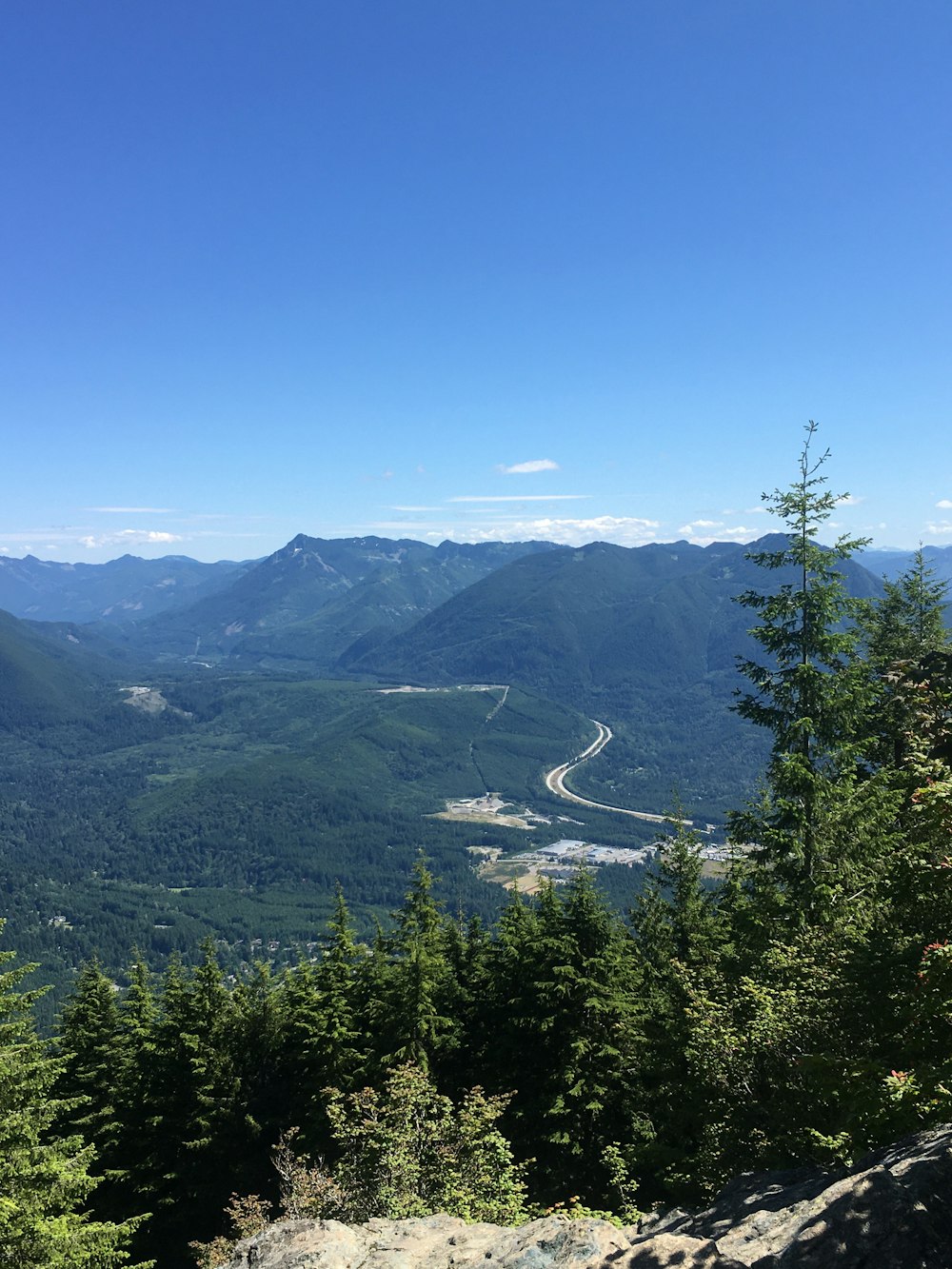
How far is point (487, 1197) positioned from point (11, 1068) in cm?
1321

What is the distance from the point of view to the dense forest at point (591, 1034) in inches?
508

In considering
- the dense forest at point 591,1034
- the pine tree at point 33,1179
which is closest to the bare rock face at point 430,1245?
the dense forest at point 591,1034

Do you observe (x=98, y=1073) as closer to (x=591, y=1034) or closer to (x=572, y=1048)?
(x=572, y=1048)

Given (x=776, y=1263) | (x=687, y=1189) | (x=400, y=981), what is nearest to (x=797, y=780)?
(x=687, y=1189)

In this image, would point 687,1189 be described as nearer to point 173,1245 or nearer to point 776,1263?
point 776,1263

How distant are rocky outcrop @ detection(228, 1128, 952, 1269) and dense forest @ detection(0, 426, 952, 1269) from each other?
98 cm

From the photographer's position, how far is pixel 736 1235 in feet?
32.4

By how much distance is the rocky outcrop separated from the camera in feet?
27.3

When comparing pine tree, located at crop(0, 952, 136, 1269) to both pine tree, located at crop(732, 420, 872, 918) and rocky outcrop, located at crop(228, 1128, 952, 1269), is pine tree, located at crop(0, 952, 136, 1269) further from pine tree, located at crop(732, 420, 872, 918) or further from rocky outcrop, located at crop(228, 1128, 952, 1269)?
pine tree, located at crop(732, 420, 872, 918)

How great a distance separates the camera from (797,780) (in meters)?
21.1

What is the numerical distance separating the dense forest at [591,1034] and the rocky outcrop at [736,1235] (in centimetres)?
98

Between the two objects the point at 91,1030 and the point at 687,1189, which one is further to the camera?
the point at 91,1030

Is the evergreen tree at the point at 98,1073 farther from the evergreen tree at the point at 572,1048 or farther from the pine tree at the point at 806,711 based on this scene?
the pine tree at the point at 806,711

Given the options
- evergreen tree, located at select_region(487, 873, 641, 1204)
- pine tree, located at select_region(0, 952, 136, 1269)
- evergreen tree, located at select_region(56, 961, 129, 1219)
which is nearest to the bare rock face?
pine tree, located at select_region(0, 952, 136, 1269)
